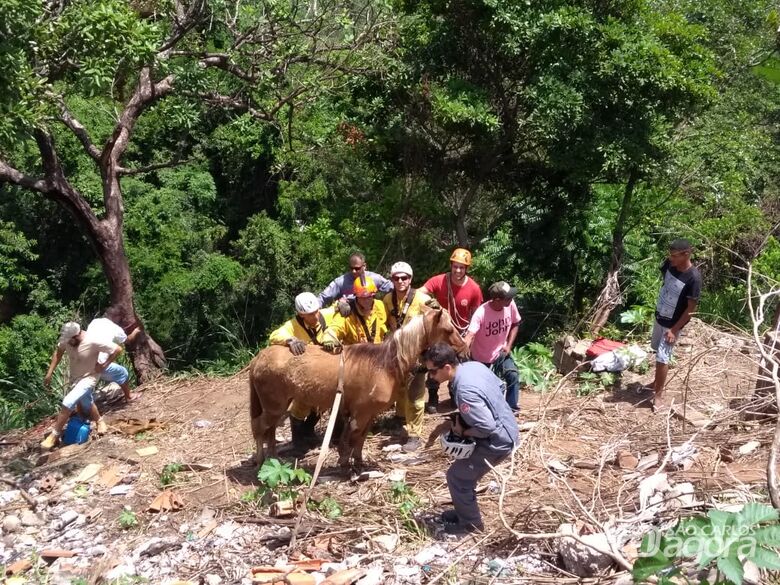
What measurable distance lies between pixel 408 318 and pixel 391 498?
1.84m

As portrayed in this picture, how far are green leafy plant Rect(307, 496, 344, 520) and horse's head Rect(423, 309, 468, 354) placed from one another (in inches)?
62.6

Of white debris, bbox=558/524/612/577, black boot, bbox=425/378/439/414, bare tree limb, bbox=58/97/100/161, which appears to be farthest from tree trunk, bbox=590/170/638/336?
bare tree limb, bbox=58/97/100/161

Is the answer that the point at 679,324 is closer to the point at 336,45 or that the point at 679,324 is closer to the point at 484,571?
the point at 484,571

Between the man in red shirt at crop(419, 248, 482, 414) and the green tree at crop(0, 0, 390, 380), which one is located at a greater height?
the green tree at crop(0, 0, 390, 380)

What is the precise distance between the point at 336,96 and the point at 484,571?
858 centimetres

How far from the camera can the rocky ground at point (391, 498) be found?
5.48m

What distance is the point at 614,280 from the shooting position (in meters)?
11.4

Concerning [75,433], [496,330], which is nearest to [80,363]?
[75,433]

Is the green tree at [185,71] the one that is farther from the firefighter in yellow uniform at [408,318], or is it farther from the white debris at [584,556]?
the white debris at [584,556]

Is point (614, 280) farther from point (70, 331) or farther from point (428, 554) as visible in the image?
point (70, 331)

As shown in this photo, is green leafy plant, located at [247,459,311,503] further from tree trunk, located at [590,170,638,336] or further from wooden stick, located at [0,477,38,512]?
tree trunk, located at [590,170,638,336]

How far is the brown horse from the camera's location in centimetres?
701

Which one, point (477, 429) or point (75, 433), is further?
point (75, 433)

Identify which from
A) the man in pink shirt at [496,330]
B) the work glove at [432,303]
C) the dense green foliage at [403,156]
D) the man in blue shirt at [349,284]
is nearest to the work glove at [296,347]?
the man in blue shirt at [349,284]
